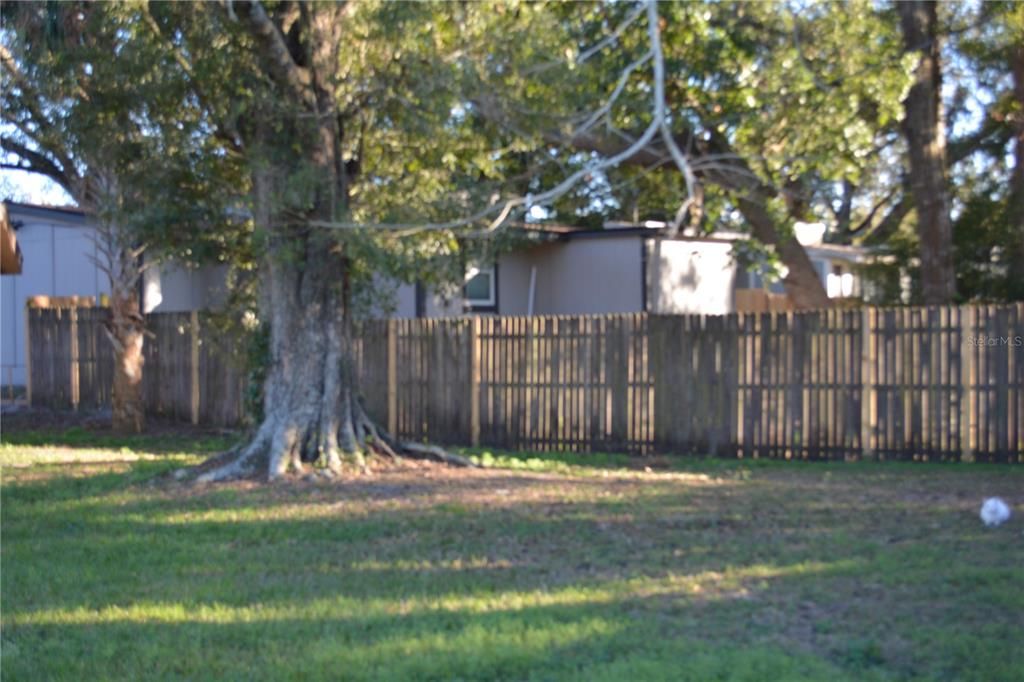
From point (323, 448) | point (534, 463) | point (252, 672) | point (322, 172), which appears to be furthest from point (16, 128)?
point (252, 672)

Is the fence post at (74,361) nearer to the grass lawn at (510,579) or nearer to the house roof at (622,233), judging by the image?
the house roof at (622,233)

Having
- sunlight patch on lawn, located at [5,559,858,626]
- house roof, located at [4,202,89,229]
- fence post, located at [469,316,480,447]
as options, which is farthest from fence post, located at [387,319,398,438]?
sunlight patch on lawn, located at [5,559,858,626]

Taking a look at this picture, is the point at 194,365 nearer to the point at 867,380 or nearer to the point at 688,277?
the point at 688,277

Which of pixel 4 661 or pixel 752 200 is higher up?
pixel 752 200

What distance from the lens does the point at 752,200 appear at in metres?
15.0

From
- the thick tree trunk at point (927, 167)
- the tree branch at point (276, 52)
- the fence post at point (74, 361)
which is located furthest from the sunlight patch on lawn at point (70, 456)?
the thick tree trunk at point (927, 167)

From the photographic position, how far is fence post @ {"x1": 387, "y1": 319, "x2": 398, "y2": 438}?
16.9m

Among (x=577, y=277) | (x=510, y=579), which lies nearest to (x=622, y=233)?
(x=577, y=277)

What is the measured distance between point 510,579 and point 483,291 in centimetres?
1388

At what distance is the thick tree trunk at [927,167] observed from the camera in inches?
640

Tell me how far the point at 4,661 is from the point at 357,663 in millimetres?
2029

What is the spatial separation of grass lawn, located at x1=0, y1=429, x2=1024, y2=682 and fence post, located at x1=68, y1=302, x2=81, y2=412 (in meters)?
8.88

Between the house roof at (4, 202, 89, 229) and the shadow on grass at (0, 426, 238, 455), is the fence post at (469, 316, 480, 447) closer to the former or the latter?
the shadow on grass at (0, 426, 238, 455)

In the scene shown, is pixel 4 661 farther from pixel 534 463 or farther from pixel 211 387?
pixel 211 387
